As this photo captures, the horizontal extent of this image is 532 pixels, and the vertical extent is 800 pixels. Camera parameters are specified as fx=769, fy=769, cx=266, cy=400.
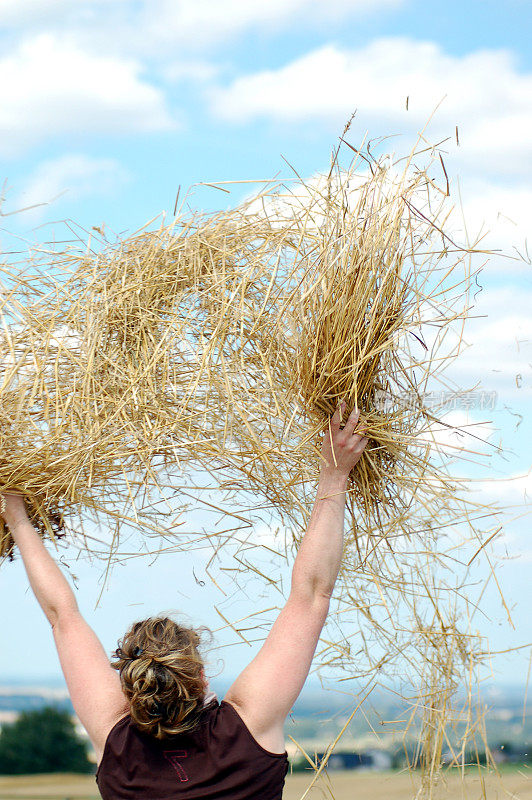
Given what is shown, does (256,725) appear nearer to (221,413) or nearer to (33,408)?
(221,413)

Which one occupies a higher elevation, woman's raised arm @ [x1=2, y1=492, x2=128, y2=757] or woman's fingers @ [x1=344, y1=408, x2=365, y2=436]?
woman's fingers @ [x1=344, y1=408, x2=365, y2=436]

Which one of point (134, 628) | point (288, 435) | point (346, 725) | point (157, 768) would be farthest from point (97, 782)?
point (288, 435)

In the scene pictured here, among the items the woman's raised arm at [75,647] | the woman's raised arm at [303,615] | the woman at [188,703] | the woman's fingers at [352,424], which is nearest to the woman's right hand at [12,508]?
the woman's raised arm at [75,647]

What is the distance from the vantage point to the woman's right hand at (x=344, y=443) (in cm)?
194

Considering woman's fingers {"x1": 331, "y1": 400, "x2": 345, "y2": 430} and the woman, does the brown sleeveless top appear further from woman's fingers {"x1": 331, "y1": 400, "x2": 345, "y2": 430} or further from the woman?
woman's fingers {"x1": 331, "y1": 400, "x2": 345, "y2": 430}

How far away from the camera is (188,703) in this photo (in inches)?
60.7

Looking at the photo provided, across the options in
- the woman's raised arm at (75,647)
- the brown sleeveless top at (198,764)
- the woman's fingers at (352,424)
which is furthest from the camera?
the woman's fingers at (352,424)

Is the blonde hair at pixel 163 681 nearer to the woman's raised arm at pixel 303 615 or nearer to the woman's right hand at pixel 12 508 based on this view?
the woman's raised arm at pixel 303 615

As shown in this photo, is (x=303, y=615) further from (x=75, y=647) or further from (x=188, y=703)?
(x=75, y=647)

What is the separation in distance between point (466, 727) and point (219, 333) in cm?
133

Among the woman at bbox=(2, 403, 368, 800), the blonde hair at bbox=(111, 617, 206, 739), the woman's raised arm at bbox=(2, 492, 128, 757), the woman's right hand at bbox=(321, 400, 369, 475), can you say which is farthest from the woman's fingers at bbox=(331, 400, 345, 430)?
the woman's raised arm at bbox=(2, 492, 128, 757)

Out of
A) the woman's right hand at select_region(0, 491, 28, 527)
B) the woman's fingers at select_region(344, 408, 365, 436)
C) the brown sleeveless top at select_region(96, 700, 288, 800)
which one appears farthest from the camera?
the woman's right hand at select_region(0, 491, 28, 527)

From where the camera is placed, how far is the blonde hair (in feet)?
5.01

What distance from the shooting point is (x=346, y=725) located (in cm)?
218
